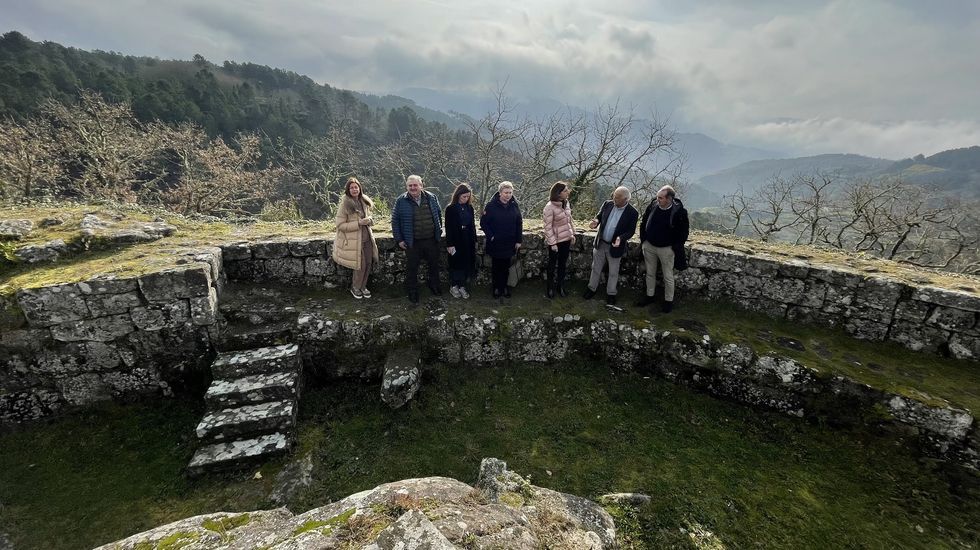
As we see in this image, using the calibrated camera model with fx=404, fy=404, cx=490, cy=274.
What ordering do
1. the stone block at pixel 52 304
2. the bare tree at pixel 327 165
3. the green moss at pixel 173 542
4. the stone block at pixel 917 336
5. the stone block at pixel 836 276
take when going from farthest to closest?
the bare tree at pixel 327 165 < the stone block at pixel 836 276 < the stone block at pixel 917 336 < the stone block at pixel 52 304 < the green moss at pixel 173 542

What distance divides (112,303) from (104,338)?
1.74 feet

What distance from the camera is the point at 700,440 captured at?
558cm

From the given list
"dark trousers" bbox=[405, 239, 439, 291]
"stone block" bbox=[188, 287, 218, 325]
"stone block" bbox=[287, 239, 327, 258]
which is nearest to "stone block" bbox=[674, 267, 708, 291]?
"dark trousers" bbox=[405, 239, 439, 291]

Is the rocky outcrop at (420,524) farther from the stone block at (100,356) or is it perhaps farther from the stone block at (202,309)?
the stone block at (100,356)

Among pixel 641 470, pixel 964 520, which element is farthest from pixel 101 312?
pixel 964 520

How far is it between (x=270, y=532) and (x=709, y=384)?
19.9ft

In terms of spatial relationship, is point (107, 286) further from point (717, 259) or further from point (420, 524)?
point (717, 259)

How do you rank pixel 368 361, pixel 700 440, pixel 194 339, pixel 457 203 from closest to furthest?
pixel 700 440 < pixel 194 339 < pixel 368 361 < pixel 457 203

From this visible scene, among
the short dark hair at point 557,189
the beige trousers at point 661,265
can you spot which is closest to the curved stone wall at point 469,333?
the beige trousers at point 661,265

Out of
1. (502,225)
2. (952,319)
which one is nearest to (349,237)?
(502,225)

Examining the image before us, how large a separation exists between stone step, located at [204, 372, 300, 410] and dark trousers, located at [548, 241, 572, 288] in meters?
4.69

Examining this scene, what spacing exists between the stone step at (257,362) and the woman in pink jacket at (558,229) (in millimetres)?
4536

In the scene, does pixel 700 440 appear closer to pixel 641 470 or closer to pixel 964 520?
pixel 641 470

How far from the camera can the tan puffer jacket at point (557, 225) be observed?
7395mm
